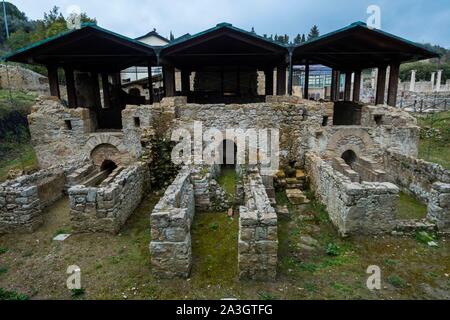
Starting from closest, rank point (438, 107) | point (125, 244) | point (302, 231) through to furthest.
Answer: point (125, 244), point (302, 231), point (438, 107)

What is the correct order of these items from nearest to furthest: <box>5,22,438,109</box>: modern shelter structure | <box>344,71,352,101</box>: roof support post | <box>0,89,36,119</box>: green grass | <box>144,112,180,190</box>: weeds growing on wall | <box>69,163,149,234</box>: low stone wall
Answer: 1. <box>69,163,149,234</box>: low stone wall
2. <box>144,112,180,190</box>: weeds growing on wall
3. <box>5,22,438,109</box>: modern shelter structure
4. <box>0,89,36,119</box>: green grass
5. <box>344,71,352,101</box>: roof support post

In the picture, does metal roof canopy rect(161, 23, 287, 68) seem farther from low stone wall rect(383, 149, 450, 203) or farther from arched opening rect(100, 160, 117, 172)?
low stone wall rect(383, 149, 450, 203)

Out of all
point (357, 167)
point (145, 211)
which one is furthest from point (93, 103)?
point (357, 167)

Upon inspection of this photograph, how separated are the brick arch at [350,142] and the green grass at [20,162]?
12.1 m

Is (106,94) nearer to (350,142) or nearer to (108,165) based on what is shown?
(108,165)

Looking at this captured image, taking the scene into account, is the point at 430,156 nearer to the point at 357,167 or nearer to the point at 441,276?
the point at 357,167

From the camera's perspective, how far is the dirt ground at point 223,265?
5.29 meters

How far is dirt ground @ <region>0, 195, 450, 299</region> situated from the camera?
208 inches

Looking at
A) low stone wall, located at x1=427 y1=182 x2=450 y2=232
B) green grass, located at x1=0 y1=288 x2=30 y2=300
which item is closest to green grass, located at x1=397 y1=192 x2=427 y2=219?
low stone wall, located at x1=427 y1=182 x2=450 y2=232

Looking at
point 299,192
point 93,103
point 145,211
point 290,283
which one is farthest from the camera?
point 93,103

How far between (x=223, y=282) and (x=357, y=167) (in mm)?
8687

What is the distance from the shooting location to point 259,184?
25.5 ft

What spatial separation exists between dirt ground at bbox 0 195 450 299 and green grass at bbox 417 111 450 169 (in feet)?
29.9
